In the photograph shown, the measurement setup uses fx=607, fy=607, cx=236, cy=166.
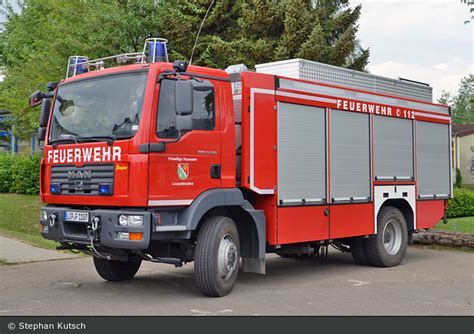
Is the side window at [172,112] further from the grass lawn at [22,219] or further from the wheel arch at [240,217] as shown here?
the grass lawn at [22,219]

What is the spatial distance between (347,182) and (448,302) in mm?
2718

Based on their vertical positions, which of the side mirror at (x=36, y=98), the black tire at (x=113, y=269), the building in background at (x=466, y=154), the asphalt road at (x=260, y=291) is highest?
the building in background at (x=466, y=154)

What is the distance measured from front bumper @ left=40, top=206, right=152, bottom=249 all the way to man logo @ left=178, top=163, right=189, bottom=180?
2.14 feet

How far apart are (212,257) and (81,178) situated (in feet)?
6.21

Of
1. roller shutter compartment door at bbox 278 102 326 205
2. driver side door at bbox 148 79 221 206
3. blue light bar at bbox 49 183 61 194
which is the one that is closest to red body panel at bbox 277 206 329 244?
roller shutter compartment door at bbox 278 102 326 205

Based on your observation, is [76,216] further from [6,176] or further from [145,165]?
[6,176]

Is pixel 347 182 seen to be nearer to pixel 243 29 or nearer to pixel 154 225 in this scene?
pixel 154 225

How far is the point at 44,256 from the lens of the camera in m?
11.1

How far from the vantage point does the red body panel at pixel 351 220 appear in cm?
945

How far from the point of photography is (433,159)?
38.8ft

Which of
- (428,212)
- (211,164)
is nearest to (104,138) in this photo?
(211,164)

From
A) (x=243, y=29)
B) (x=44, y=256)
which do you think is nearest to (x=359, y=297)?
(x=44, y=256)

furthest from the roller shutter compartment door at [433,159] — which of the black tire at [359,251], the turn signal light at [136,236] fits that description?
the turn signal light at [136,236]

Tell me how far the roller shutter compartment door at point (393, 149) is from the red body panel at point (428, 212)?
66 centimetres
